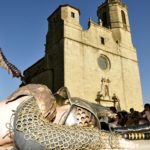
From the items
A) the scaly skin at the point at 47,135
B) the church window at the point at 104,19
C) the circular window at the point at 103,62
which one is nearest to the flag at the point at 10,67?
the scaly skin at the point at 47,135

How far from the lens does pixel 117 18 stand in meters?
29.2

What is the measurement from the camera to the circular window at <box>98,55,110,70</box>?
24850 mm

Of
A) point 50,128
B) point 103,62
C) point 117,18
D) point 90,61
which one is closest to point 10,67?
point 50,128

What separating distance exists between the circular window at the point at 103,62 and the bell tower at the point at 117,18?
3.52 meters

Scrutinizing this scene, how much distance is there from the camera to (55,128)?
1132mm

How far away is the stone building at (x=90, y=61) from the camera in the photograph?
73.7ft

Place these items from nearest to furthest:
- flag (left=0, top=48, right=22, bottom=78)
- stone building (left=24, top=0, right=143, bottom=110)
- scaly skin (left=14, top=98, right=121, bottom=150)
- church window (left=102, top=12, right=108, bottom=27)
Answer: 1. scaly skin (left=14, top=98, right=121, bottom=150)
2. flag (left=0, top=48, right=22, bottom=78)
3. stone building (left=24, top=0, right=143, bottom=110)
4. church window (left=102, top=12, right=108, bottom=27)

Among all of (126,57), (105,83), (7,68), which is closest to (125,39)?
(126,57)

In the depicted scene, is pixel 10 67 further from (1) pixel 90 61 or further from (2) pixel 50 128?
(1) pixel 90 61

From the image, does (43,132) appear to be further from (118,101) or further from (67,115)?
(118,101)

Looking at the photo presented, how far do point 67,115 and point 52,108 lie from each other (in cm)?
13

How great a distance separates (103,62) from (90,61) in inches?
73.2

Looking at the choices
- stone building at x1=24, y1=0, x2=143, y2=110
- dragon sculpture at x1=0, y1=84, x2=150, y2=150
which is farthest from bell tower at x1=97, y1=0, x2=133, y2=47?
dragon sculpture at x1=0, y1=84, x2=150, y2=150

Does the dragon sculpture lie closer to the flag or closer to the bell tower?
the flag
